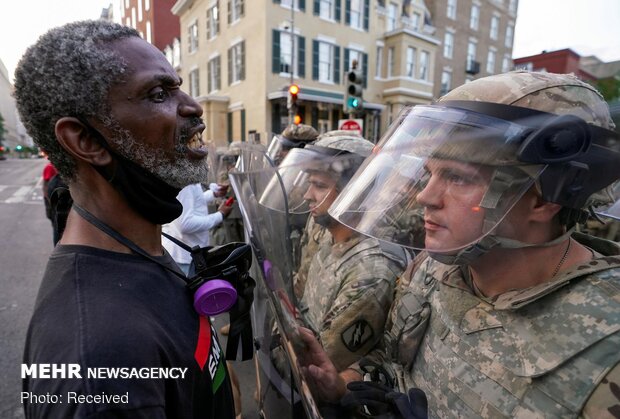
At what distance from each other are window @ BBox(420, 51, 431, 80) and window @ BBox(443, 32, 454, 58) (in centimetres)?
388

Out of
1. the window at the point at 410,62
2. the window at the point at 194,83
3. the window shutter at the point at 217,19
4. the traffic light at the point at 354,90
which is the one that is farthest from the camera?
the window at the point at 194,83

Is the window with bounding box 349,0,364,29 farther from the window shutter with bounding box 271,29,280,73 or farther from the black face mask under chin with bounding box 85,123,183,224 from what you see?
the black face mask under chin with bounding box 85,123,183,224

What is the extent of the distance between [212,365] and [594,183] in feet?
4.13

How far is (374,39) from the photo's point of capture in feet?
71.0

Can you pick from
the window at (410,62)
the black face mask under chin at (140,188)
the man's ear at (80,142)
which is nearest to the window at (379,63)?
the window at (410,62)

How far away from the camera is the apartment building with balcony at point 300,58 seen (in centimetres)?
1758

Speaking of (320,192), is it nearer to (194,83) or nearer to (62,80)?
(62,80)

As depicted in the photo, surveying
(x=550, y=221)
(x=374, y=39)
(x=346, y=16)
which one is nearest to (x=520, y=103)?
(x=550, y=221)

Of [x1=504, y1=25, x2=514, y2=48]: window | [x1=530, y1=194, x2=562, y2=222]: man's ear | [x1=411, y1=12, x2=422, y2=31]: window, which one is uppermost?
[x1=504, y1=25, x2=514, y2=48]: window

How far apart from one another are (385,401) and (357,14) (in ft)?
74.1

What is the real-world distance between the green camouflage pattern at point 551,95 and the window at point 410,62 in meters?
23.3

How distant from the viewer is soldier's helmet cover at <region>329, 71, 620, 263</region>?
1.04 metres

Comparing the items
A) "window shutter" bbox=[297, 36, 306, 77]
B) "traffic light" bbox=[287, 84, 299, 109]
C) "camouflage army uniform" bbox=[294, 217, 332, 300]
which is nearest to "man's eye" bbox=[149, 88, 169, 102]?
"camouflage army uniform" bbox=[294, 217, 332, 300]

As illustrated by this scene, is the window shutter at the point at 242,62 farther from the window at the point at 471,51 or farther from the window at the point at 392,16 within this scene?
the window at the point at 471,51
